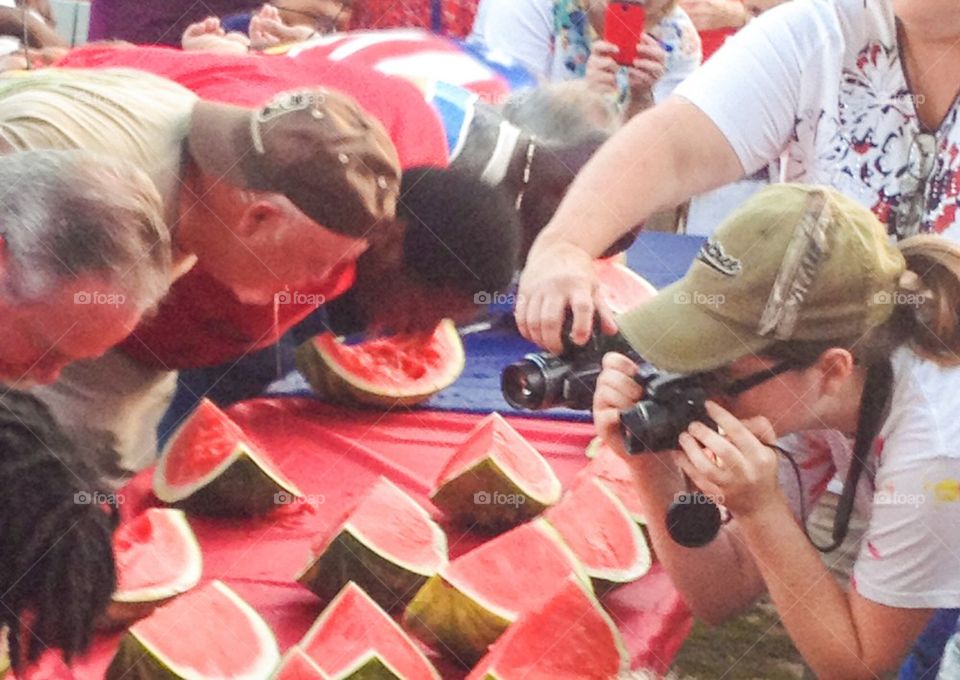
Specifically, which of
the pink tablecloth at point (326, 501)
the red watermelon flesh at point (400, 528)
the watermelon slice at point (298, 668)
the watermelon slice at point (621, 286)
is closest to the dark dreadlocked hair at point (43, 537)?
the pink tablecloth at point (326, 501)

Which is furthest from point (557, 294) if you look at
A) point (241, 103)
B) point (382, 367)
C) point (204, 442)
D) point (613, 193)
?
point (382, 367)

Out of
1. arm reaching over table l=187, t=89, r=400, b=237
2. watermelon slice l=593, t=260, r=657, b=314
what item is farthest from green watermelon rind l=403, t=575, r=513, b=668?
watermelon slice l=593, t=260, r=657, b=314

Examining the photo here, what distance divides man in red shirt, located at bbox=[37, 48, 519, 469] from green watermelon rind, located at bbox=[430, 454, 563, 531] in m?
0.21

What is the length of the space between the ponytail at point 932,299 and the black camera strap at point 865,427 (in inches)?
1.4

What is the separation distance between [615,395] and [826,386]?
162 mm

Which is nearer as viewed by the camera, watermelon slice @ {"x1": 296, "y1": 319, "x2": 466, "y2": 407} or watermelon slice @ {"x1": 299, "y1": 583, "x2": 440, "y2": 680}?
watermelon slice @ {"x1": 299, "y1": 583, "x2": 440, "y2": 680}

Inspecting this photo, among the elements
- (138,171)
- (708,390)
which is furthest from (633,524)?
(138,171)

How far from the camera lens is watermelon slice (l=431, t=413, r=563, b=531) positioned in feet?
3.87

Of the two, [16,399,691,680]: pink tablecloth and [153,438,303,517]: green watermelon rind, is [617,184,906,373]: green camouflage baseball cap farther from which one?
[153,438,303,517]: green watermelon rind

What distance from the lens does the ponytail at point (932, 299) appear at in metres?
0.86

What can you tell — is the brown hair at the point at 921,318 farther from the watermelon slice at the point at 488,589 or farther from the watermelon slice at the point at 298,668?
the watermelon slice at the point at 298,668

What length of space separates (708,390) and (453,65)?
68 cm

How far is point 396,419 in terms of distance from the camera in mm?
1443

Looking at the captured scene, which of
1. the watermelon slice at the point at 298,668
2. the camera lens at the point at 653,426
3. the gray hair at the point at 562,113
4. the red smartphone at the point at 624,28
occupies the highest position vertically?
the red smartphone at the point at 624,28
